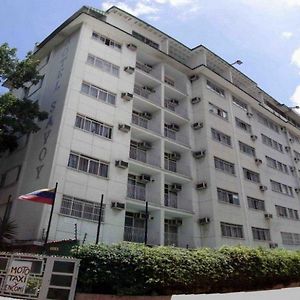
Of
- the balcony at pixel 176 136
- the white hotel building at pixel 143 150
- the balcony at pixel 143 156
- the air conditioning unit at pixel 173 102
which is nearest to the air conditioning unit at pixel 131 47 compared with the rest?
the white hotel building at pixel 143 150

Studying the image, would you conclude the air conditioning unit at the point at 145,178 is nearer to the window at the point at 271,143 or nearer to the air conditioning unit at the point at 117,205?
the air conditioning unit at the point at 117,205

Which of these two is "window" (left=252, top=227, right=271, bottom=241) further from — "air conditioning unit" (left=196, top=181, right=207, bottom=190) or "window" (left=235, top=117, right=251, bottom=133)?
"window" (left=235, top=117, right=251, bottom=133)

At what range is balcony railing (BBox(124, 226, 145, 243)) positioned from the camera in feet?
66.2

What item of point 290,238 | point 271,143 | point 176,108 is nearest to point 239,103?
point 271,143

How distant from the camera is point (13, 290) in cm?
923

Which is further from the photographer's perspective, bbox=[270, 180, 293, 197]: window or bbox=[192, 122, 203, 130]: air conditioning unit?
bbox=[270, 180, 293, 197]: window

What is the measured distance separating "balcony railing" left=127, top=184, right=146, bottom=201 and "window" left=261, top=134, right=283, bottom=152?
17.5m

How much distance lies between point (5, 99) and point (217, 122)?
1803 centimetres

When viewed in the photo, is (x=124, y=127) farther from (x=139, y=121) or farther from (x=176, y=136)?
(x=176, y=136)

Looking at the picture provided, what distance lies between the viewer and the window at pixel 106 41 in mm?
23891

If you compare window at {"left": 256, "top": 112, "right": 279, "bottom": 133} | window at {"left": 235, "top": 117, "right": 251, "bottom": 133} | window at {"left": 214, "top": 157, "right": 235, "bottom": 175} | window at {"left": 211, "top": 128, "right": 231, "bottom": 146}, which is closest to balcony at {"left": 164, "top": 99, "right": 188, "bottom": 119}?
window at {"left": 211, "top": 128, "right": 231, "bottom": 146}

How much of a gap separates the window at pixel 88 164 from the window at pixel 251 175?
47.7 feet

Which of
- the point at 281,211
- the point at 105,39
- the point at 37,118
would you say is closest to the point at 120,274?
the point at 37,118

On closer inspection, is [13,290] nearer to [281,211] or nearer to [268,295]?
[268,295]
